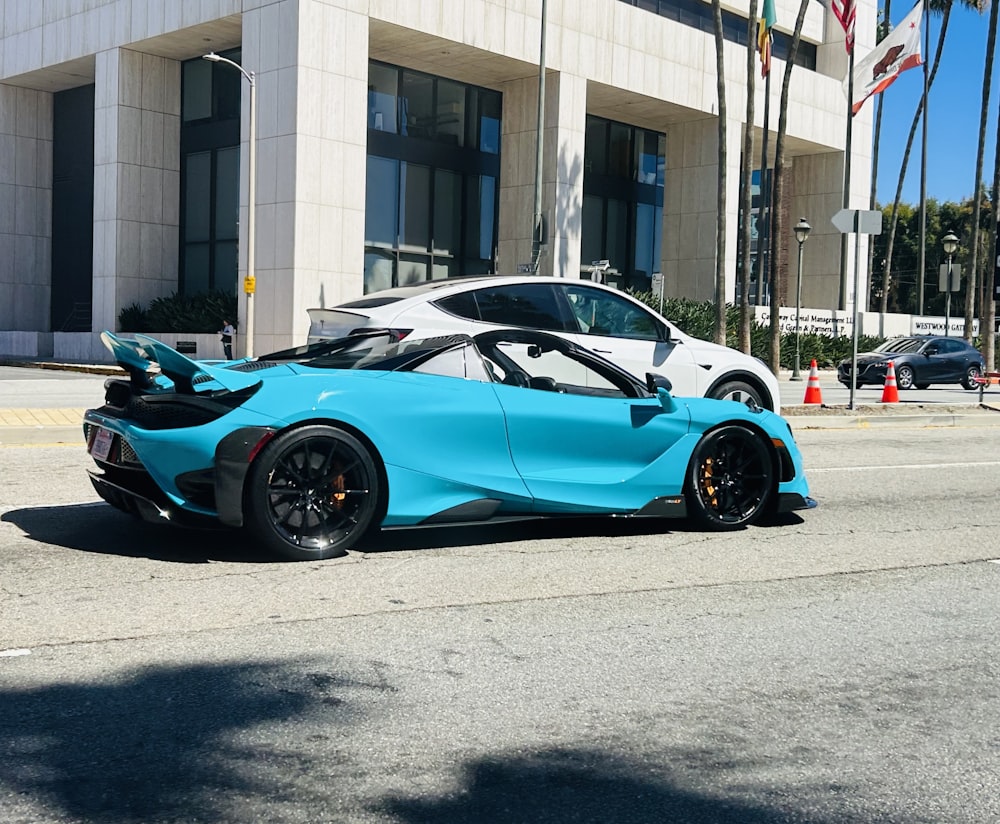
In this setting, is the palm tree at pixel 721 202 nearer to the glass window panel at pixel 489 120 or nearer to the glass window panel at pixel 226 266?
the glass window panel at pixel 489 120

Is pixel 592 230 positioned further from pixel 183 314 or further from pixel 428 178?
pixel 183 314

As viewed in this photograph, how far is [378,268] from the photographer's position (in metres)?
35.6

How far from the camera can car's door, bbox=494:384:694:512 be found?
687cm

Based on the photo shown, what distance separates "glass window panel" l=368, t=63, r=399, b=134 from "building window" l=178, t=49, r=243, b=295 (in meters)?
3.94

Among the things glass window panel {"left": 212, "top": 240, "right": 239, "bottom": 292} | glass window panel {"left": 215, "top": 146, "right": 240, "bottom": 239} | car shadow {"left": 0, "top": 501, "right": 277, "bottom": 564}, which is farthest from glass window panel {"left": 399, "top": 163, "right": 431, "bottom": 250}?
car shadow {"left": 0, "top": 501, "right": 277, "bottom": 564}

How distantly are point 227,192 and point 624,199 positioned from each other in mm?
15475

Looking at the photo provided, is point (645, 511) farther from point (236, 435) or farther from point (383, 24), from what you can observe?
point (383, 24)

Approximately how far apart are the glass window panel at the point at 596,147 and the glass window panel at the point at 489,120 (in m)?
4.59

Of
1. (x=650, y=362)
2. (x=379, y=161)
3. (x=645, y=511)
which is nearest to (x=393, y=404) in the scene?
(x=645, y=511)

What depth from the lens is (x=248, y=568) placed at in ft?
20.2

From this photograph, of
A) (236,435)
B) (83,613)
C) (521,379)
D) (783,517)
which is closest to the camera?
(83,613)

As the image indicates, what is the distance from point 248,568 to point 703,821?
350cm

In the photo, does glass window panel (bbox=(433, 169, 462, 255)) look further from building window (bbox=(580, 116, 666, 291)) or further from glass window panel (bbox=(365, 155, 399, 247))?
building window (bbox=(580, 116, 666, 291))

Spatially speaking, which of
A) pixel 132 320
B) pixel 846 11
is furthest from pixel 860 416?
pixel 132 320
